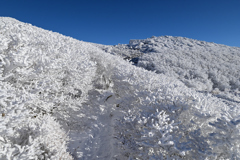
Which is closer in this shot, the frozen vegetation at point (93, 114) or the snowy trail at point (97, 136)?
the frozen vegetation at point (93, 114)

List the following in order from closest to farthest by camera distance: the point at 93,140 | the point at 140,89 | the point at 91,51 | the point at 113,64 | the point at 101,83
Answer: the point at 93,140, the point at 140,89, the point at 101,83, the point at 113,64, the point at 91,51

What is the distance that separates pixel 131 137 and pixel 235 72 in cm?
3455

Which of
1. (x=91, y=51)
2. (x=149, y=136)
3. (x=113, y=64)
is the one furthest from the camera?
(x=91, y=51)

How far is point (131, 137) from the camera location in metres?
7.82

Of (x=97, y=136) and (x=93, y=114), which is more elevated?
(x=93, y=114)

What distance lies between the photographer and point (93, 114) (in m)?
11.7

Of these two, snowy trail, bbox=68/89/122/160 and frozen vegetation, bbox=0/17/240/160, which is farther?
snowy trail, bbox=68/89/122/160

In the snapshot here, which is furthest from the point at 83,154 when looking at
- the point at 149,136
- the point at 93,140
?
the point at 149,136

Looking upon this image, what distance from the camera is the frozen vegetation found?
4799 millimetres

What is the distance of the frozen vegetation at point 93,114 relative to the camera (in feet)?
15.7

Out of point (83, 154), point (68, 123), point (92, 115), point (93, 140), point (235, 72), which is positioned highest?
point (235, 72)

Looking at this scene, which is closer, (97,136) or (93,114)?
(97,136)

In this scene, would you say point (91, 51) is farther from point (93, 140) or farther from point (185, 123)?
point (185, 123)

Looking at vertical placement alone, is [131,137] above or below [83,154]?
above
